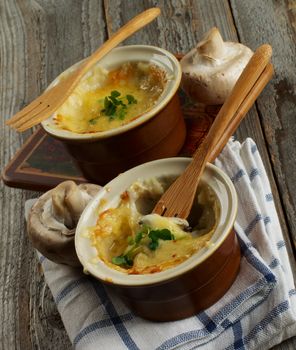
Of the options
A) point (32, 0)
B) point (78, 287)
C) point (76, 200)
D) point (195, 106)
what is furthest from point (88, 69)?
point (32, 0)

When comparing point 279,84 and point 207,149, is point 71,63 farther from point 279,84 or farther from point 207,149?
point 207,149

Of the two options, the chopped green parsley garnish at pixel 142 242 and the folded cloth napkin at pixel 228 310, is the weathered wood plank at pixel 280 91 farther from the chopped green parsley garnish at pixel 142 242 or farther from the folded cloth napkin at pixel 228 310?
the chopped green parsley garnish at pixel 142 242

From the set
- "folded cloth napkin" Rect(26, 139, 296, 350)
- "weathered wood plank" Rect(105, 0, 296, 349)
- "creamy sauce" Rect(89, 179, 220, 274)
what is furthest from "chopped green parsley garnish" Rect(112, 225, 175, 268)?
"weathered wood plank" Rect(105, 0, 296, 349)

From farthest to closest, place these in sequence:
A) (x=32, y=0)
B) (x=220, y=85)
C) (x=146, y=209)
→ (x=32, y=0) < (x=220, y=85) < (x=146, y=209)

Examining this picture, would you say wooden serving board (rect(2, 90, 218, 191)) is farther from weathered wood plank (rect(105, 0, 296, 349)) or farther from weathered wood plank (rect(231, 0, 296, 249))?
weathered wood plank (rect(105, 0, 296, 349))

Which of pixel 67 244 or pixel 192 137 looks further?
pixel 192 137

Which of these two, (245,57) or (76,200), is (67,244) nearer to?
(76,200)
